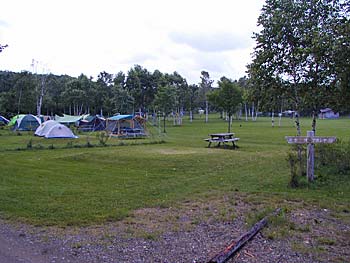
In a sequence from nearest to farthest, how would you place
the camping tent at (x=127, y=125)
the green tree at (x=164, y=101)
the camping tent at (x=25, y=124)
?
the camping tent at (x=127, y=125), the camping tent at (x=25, y=124), the green tree at (x=164, y=101)

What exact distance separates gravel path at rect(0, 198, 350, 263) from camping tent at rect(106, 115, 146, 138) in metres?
27.6

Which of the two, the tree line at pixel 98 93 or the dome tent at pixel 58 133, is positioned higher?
the tree line at pixel 98 93

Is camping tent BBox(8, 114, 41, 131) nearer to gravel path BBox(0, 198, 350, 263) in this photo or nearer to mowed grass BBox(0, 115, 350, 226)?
mowed grass BBox(0, 115, 350, 226)

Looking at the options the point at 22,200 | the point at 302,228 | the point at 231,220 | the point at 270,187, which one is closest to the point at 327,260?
the point at 302,228

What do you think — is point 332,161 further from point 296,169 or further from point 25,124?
point 25,124

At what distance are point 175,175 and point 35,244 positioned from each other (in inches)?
259

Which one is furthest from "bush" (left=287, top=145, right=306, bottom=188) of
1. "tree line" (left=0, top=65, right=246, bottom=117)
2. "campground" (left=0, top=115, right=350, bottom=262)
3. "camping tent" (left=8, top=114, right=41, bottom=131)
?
"tree line" (left=0, top=65, right=246, bottom=117)

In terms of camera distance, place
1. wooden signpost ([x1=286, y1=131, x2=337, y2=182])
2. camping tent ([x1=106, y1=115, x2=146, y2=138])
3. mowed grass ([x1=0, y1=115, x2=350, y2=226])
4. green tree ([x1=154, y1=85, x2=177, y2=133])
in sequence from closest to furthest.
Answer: mowed grass ([x1=0, y1=115, x2=350, y2=226]) → wooden signpost ([x1=286, y1=131, x2=337, y2=182]) → camping tent ([x1=106, y1=115, x2=146, y2=138]) → green tree ([x1=154, y1=85, x2=177, y2=133])

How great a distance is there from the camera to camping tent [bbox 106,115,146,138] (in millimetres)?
34062

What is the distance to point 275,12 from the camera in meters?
13.1

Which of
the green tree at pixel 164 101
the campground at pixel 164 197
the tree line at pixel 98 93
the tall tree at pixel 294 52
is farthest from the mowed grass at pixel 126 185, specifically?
the tree line at pixel 98 93

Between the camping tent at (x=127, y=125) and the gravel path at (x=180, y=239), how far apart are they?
90.6 ft

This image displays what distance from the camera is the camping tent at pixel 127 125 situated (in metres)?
34.1

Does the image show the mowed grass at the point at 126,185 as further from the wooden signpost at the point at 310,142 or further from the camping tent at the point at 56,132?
the camping tent at the point at 56,132
